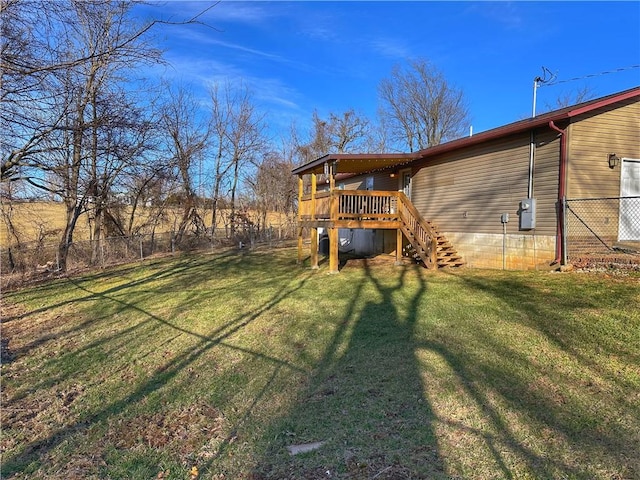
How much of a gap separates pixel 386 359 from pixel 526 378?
4.56ft

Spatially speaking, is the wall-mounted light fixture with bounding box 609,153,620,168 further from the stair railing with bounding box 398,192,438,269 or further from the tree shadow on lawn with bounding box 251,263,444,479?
the tree shadow on lawn with bounding box 251,263,444,479

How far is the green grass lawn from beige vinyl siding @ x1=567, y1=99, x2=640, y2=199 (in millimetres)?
2103

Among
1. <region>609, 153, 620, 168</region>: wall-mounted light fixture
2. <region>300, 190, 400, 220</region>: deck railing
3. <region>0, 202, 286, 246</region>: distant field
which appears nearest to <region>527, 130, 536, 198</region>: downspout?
<region>609, 153, 620, 168</region>: wall-mounted light fixture

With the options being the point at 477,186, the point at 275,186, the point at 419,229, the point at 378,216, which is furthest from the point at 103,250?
the point at 275,186

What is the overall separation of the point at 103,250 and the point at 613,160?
48.2 ft

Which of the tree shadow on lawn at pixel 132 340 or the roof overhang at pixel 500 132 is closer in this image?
the tree shadow on lawn at pixel 132 340

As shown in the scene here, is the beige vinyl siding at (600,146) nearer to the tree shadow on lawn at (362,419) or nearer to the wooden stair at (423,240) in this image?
the wooden stair at (423,240)

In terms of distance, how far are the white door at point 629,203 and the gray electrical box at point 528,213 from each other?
176 centimetres

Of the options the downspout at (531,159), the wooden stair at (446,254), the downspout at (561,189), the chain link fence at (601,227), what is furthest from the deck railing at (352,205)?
the chain link fence at (601,227)

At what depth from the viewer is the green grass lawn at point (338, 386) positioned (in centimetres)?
279

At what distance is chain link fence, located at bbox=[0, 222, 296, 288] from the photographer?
11.4 m

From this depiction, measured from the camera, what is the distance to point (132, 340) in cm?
567

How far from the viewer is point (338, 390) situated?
3.85 metres

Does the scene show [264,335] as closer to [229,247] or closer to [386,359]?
[386,359]
